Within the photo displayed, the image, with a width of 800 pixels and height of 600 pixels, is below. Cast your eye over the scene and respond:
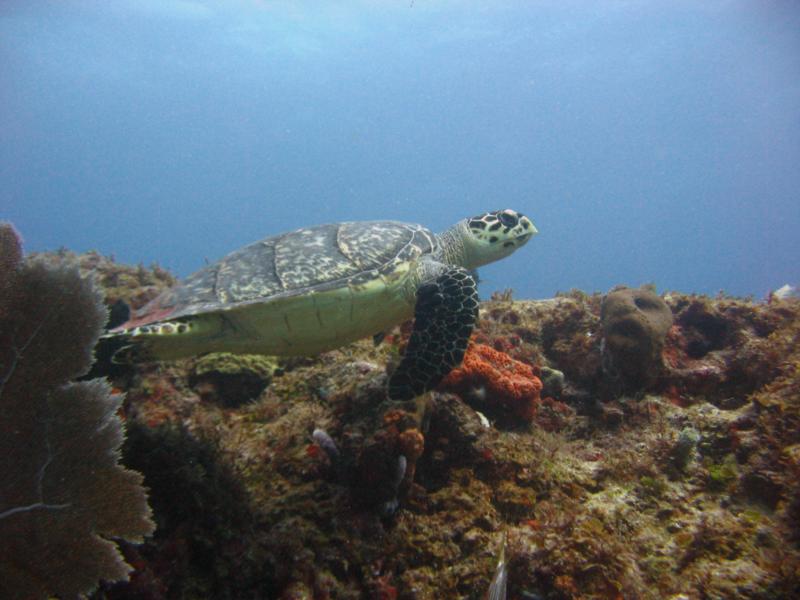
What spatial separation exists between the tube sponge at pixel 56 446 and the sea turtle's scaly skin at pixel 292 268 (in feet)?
6.04

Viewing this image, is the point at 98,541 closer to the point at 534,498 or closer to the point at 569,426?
the point at 534,498

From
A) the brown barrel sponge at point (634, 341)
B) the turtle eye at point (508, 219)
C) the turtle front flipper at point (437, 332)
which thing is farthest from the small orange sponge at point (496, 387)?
the turtle eye at point (508, 219)

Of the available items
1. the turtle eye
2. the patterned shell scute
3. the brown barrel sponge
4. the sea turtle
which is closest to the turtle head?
the turtle eye

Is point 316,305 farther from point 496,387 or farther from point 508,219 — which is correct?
point 508,219

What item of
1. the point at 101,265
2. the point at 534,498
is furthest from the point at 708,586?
the point at 101,265

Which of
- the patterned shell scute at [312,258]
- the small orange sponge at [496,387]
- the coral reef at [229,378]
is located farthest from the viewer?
the coral reef at [229,378]

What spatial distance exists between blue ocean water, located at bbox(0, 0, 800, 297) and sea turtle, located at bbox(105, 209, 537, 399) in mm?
1981

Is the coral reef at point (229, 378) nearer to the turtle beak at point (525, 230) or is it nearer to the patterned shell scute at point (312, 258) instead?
the patterned shell scute at point (312, 258)

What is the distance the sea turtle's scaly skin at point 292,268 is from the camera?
4434mm

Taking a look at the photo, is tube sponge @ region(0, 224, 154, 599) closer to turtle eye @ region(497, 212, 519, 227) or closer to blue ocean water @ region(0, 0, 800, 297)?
blue ocean water @ region(0, 0, 800, 297)

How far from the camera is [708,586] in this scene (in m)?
2.62

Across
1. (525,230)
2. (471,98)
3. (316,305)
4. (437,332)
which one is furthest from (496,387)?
(471,98)

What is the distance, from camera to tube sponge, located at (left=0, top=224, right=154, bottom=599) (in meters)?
2.14

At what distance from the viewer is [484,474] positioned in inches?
151
